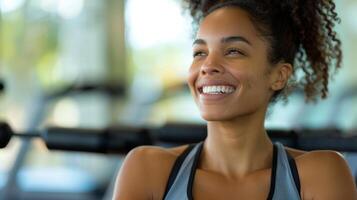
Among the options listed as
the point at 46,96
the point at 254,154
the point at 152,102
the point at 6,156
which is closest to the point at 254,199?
the point at 254,154

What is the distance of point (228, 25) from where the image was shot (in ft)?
5.37

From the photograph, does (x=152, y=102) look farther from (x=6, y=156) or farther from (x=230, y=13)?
(x=230, y=13)

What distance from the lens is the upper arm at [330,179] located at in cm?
158

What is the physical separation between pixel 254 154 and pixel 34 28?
12.8 feet

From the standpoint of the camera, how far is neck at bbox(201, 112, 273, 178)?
5.46 ft

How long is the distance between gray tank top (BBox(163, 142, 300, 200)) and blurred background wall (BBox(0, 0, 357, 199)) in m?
3.27

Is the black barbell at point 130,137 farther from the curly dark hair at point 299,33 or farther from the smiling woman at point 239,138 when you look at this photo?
the smiling woman at point 239,138

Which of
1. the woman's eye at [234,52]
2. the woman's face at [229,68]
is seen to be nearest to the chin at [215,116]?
the woman's face at [229,68]

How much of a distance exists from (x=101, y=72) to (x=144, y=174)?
14.0ft

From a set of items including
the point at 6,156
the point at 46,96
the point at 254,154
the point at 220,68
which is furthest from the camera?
the point at 6,156

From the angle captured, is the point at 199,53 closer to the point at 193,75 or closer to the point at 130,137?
the point at 193,75

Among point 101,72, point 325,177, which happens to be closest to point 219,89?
point 325,177

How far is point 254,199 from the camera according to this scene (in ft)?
5.32

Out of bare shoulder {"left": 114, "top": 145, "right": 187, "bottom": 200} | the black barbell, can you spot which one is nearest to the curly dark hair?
the black barbell
